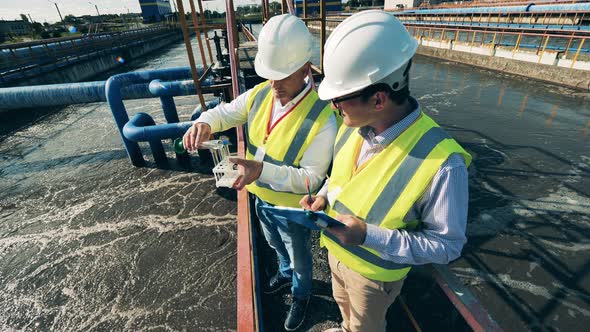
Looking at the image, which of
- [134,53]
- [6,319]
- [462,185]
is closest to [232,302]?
[6,319]

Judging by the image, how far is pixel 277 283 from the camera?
370 centimetres

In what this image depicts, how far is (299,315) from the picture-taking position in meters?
3.21

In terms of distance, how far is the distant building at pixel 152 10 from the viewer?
178 feet

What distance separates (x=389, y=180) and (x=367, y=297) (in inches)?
34.8

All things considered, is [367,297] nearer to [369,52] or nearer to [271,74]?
[369,52]

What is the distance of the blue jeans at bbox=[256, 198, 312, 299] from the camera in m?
2.66

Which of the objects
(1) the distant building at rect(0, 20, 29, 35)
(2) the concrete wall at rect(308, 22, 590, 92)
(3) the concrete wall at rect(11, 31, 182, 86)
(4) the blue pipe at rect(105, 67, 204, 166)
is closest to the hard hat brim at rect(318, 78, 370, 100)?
(4) the blue pipe at rect(105, 67, 204, 166)

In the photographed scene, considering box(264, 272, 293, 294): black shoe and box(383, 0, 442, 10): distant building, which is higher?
box(383, 0, 442, 10): distant building

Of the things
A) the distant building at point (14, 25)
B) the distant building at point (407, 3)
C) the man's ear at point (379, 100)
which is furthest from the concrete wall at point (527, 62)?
the distant building at point (14, 25)

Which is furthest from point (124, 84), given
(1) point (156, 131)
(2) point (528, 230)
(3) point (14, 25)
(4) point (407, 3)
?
(4) point (407, 3)

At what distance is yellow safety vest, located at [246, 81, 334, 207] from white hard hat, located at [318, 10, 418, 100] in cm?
71

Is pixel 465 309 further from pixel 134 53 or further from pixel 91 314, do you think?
pixel 134 53

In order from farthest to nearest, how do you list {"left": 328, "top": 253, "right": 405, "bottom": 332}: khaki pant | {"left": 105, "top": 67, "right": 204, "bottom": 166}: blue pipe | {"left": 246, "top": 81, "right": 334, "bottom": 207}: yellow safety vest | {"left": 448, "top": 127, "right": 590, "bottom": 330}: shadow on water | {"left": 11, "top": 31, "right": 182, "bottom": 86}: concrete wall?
{"left": 11, "top": 31, "right": 182, "bottom": 86}: concrete wall < {"left": 105, "top": 67, "right": 204, "bottom": 166}: blue pipe < {"left": 448, "top": 127, "right": 590, "bottom": 330}: shadow on water < {"left": 246, "top": 81, "right": 334, "bottom": 207}: yellow safety vest < {"left": 328, "top": 253, "right": 405, "bottom": 332}: khaki pant

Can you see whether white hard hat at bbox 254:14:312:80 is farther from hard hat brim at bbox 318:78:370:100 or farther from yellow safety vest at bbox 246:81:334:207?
hard hat brim at bbox 318:78:370:100
